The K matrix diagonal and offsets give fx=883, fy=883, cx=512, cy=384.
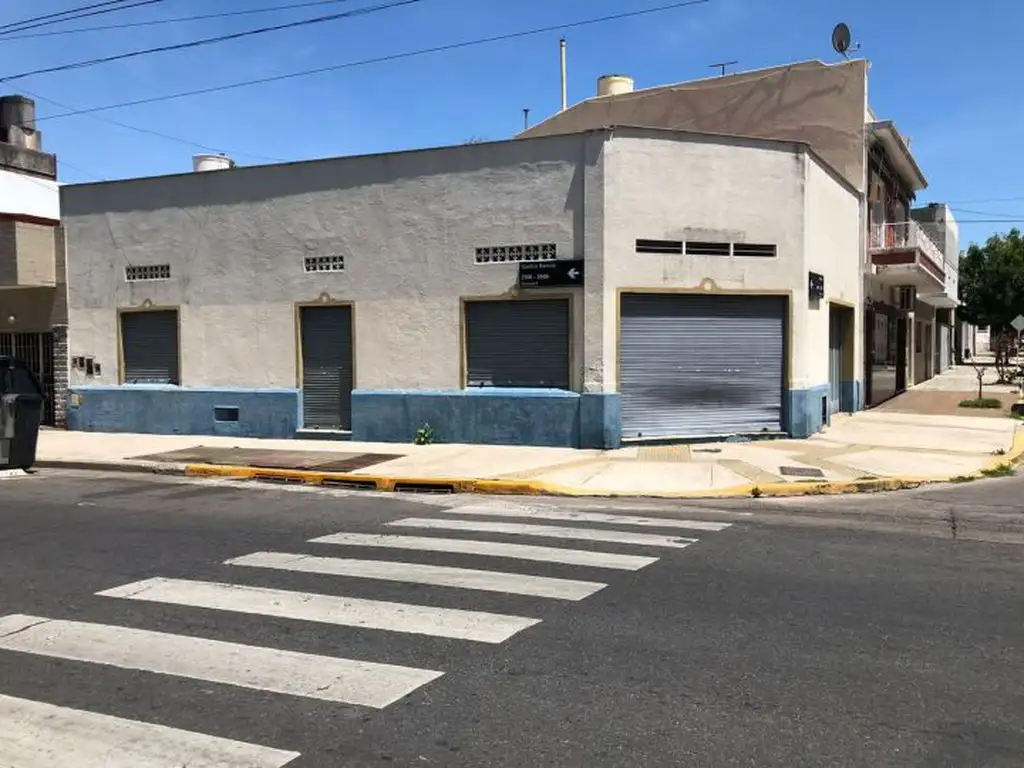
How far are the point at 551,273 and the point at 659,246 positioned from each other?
1.97 metres

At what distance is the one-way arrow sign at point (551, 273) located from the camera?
1537cm

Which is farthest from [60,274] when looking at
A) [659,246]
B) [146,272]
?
[659,246]

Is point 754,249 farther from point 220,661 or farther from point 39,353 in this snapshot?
point 39,353

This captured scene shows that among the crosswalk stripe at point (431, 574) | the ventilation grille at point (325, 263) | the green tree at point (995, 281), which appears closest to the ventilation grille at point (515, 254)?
the ventilation grille at point (325, 263)

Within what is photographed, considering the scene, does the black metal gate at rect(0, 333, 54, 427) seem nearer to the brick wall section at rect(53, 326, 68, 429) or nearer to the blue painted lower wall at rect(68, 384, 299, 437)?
the brick wall section at rect(53, 326, 68, 429)

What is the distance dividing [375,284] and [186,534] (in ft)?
28.9

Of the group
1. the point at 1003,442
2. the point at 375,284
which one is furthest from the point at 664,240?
the point at 1003,442

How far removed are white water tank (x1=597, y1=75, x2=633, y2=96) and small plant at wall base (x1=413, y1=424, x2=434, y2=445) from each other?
13.5m

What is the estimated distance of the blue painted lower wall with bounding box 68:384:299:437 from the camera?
1784 cm

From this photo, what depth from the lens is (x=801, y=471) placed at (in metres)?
12.8

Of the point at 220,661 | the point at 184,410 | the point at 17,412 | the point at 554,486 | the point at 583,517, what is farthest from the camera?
the point at 184,410

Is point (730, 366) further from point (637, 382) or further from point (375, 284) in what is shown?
point (375, 284)

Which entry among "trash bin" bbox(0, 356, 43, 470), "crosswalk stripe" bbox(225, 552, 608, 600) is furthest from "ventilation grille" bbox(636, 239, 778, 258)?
"trash bin" bbox(0, 356, 43, 470)

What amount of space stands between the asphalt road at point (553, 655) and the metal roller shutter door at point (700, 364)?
6.94 m
